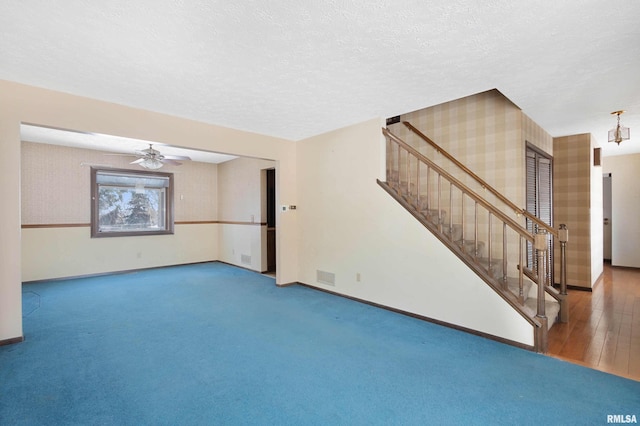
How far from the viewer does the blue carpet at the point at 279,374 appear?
75.0 inches

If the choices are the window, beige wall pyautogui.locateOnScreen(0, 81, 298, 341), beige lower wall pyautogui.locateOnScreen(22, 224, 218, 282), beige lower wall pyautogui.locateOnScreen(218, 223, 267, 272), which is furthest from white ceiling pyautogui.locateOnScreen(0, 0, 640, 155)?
beige lower wall pyautogui.locateOnScreen(22, 224, 218, 282)

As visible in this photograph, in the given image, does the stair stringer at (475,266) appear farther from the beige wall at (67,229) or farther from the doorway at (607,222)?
the doorway at (607,222)

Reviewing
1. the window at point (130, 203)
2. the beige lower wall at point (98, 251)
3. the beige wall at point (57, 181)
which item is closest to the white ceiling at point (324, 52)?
the beige wall at point (57, 181)

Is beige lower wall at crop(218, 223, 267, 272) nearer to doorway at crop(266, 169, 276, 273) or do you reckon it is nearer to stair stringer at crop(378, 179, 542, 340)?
doorway at crop(266, 169, 276, 273)

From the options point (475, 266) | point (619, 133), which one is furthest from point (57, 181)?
point (619, 133)

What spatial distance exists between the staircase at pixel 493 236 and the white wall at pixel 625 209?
14.9 ft

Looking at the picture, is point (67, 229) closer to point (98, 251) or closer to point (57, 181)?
point (98, 251)

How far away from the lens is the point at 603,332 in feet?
10.3

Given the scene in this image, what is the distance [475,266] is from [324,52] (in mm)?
2592

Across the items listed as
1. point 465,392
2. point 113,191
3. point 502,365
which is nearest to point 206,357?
point 465,392

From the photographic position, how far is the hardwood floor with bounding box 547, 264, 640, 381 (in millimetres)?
2545

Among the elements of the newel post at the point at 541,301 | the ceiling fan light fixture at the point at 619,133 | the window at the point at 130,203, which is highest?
the ceiling fan light fixture at the point at 619,133

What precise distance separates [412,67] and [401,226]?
189 centimetres

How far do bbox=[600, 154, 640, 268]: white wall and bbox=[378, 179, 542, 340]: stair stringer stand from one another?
592cm
